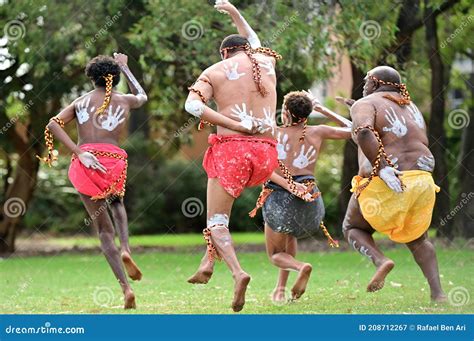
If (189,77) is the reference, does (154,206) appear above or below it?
below

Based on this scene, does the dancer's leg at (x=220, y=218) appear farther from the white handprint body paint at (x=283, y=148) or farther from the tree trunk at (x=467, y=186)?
the tree trunk at (x=467, y=186)

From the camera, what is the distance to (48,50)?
14586mm

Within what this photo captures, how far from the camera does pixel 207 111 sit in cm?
698

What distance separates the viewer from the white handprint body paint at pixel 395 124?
800cm

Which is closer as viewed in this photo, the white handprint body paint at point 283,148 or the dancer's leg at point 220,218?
the dancer's leg at point 220,218

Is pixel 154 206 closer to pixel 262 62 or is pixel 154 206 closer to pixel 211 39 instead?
pixel 211 39

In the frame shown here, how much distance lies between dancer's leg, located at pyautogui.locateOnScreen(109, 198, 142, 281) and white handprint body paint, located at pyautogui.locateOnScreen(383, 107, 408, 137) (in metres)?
2.19

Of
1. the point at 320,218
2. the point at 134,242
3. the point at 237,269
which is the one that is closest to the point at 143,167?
the point at 134,242

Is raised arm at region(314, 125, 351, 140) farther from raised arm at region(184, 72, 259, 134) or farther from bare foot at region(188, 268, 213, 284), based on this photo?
bare foot at region(188, 268, 213, 284)

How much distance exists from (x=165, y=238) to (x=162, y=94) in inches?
269

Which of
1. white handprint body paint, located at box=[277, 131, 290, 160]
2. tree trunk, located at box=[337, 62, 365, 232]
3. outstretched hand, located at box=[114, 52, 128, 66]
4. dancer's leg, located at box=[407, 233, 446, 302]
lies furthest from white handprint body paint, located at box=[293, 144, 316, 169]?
tree trunk, located at box=[337, 62, 365, 232]

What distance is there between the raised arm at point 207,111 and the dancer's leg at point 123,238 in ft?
4.44

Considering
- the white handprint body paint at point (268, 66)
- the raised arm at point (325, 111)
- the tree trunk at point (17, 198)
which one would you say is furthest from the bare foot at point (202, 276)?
the tree trunk at point (17, 198)
